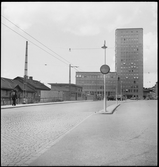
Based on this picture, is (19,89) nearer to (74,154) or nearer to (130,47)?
(130,47)

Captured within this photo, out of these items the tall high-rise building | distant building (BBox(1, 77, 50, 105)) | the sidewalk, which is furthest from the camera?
distant building (BBox(1, 77, 50, 105))

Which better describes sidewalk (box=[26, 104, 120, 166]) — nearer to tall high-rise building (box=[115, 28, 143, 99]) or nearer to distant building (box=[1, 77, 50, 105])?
tall high-rise building (box=[115, 28, 143, 99])

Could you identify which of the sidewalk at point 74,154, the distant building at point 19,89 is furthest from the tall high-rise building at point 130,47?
the distant building at point 19,89

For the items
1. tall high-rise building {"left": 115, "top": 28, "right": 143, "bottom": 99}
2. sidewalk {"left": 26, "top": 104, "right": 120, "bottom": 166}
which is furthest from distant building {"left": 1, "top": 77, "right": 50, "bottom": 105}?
sidewalk {"left": 26, "top": 104, "right": 120, "bottom": 166}

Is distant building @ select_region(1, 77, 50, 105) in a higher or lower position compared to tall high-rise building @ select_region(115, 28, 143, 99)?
lower

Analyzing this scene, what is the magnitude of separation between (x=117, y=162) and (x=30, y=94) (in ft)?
195

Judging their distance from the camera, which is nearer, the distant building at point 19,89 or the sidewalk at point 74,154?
the sidewalk at point 74,154

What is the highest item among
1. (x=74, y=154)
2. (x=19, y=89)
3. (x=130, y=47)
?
(x=130, y=47)

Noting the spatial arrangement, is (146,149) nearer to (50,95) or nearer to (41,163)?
(41,163)

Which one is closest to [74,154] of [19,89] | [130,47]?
[130,47]

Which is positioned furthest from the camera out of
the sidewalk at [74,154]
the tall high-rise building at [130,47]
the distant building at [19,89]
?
the distant building at [19,89]

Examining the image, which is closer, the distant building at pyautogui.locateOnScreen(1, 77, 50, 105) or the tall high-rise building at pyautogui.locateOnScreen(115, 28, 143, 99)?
the tall high-rise building at pyautogui.locateOnScreen(115, 28, 143, 99)

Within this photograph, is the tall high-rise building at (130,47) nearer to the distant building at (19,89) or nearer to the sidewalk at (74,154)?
the sidewalk at (74,154)

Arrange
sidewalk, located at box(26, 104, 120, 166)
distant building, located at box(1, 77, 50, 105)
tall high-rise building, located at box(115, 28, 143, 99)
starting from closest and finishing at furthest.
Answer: sidewalk, located at box(26, 104, 120, 166) < tall high-rise building, located at box(115, 28, 143, 99) < distant building, located at box(1, 77, 50, 105)
